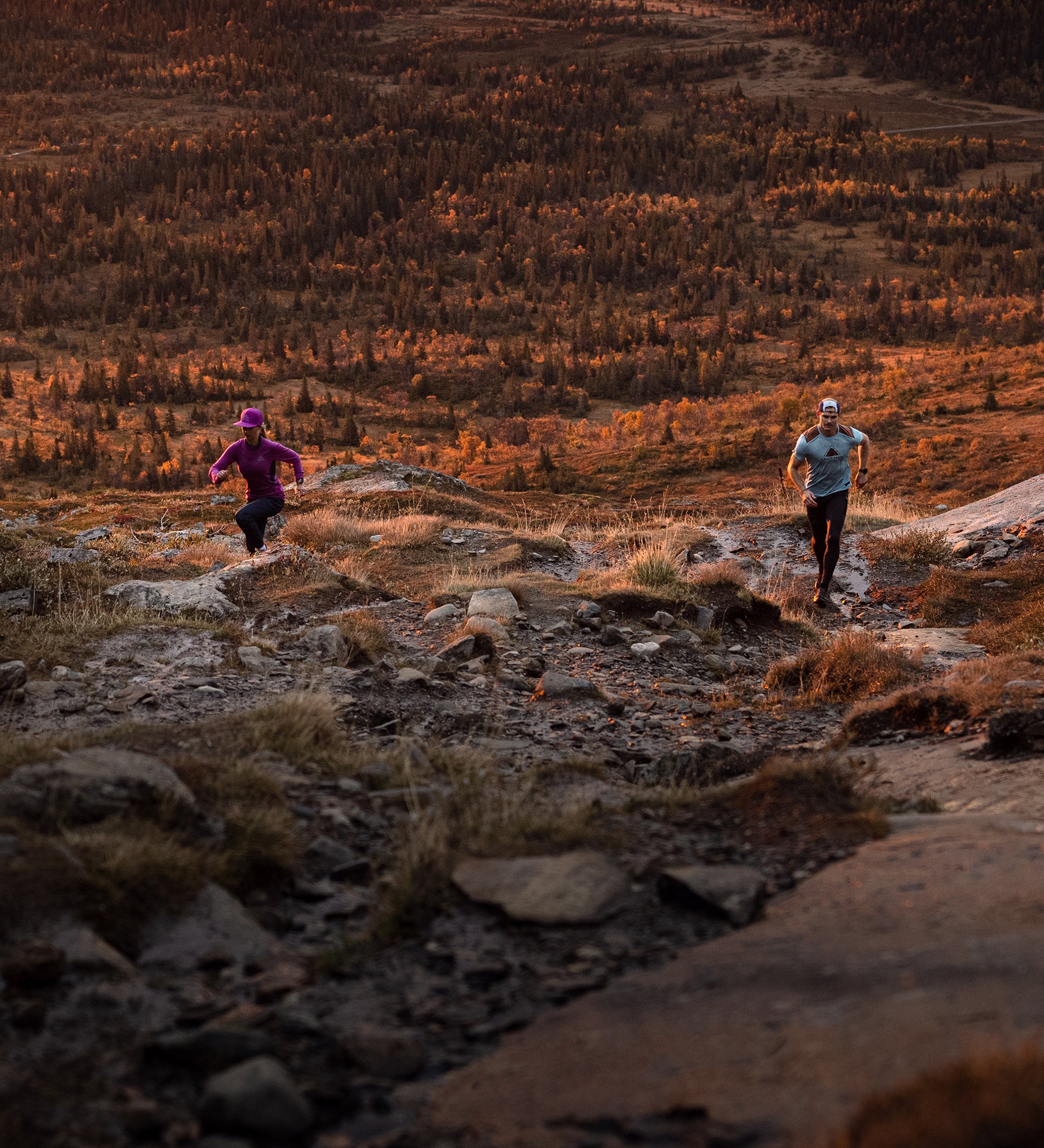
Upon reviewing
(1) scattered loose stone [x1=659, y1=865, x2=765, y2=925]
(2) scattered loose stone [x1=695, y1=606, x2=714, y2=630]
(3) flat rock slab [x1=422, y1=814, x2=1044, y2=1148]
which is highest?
(3) flat rock slab [x1=422, y1=814, x2=1044, y2=1148]

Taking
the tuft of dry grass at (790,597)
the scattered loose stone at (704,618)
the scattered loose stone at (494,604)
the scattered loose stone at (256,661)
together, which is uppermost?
the scattered loose stone at (256,661)

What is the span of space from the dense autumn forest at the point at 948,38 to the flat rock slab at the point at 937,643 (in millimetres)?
116303

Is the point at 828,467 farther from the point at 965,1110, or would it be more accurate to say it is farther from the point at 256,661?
the point at 965,1110

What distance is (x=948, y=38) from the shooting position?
11938cm

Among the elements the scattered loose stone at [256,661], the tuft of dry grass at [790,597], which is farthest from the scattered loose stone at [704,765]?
the tuft of dry grass at [790,597]

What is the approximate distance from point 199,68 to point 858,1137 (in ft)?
441

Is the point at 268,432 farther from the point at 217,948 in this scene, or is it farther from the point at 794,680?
the point at 217,948

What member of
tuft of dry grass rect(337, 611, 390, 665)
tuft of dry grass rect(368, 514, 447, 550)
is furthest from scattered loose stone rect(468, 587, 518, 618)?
tuft of dry grass rect(368, 514, 447, 550)

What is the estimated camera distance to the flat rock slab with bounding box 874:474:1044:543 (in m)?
12.5

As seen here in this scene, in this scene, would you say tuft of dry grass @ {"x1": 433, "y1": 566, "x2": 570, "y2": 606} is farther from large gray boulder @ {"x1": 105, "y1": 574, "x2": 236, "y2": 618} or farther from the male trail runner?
the male trail runner

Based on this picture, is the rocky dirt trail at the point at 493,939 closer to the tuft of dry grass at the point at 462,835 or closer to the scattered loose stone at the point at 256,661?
the tuft of dry grass at the point at 462,835

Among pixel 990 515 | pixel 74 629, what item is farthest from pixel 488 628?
pixel 990 515

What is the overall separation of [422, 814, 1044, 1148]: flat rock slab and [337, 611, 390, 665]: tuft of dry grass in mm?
4868

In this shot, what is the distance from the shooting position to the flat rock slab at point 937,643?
26.3 feet
